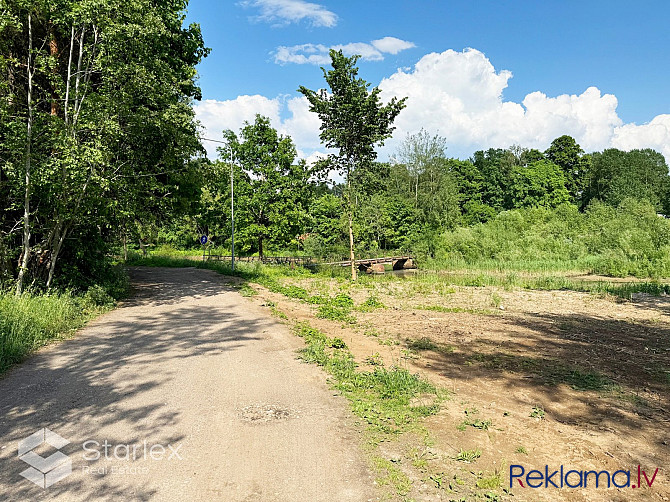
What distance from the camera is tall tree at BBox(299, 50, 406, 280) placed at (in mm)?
22109

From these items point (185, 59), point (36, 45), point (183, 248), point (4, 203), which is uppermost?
point (185, 59)

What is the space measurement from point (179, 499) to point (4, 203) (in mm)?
10622

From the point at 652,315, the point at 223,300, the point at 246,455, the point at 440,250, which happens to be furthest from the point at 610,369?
the point at 440,250

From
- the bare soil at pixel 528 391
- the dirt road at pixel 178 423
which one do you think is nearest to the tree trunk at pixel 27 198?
the dirt road at pixel 178 423

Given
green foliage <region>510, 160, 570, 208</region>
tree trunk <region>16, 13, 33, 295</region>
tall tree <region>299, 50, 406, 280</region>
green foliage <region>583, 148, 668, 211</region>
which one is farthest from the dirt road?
green foliage <region>510, 160, 570, 208</region>

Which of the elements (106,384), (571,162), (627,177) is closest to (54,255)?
(106,384)

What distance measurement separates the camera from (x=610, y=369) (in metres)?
7.00

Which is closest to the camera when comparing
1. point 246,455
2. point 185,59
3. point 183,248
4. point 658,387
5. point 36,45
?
point 246,455

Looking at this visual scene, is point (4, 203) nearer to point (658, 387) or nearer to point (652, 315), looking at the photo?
point (658, 387)

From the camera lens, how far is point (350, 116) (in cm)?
2233

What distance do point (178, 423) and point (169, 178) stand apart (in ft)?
39.8

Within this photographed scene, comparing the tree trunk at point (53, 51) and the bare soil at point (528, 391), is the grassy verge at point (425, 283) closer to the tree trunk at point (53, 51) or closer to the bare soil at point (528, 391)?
the bare soil at point (528, 391)

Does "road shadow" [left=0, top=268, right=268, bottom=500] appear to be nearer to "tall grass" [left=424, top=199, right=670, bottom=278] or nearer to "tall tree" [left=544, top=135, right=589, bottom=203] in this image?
"tall grass" [left=424, top=199, right=670, bottom=278]

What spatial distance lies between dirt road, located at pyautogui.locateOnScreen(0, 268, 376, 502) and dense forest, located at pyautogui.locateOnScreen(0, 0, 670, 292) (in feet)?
13.6
